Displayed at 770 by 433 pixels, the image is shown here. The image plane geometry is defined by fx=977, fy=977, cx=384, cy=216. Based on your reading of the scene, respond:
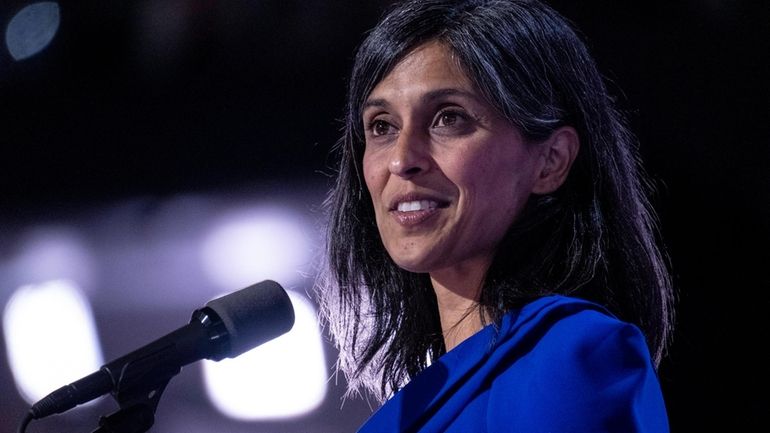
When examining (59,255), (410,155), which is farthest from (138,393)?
(59,255)

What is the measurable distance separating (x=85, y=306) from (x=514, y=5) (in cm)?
286

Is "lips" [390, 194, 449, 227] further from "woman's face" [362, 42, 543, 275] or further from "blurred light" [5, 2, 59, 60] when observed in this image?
"blurred light" [5, 2, 59, 60]

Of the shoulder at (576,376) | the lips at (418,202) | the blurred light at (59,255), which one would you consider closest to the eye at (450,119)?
the lips at (418,202)

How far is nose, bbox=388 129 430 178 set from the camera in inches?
65.2

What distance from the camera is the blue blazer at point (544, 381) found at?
1229mm

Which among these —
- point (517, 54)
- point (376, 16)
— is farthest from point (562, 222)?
point (376, 16)

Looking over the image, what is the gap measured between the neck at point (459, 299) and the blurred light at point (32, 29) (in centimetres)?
248

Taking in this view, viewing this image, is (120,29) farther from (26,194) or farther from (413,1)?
(413,1)

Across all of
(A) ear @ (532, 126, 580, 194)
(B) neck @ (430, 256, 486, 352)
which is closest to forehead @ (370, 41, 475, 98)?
(A) ear @ (532, 126, 580, 194)

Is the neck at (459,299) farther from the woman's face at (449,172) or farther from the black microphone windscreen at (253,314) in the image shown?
the black microphone windscreen at (253,314)

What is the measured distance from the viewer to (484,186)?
165 cm

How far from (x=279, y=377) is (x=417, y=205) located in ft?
7.43

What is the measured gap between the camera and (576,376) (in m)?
1.25

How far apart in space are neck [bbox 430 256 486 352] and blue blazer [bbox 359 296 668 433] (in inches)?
5.7
